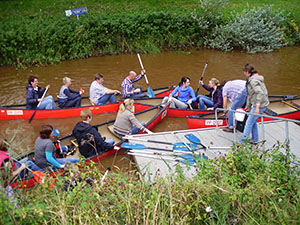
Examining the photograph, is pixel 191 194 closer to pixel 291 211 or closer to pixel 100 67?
pixel 291 211

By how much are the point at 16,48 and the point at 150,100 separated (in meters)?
8.36

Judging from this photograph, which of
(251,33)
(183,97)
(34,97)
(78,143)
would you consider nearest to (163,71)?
(183,97)

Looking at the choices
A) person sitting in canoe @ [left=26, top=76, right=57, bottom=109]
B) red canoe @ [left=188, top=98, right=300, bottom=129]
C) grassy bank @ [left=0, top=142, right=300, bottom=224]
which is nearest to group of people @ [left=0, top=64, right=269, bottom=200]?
person sitting in canoe @ [left=26, top=76, right=57, bottom=109]

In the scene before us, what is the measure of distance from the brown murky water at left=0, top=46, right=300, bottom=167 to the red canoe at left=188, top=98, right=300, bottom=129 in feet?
3.18

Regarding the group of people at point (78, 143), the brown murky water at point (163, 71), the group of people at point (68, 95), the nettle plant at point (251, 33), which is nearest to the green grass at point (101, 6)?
the nettle plant at point (251, 33)

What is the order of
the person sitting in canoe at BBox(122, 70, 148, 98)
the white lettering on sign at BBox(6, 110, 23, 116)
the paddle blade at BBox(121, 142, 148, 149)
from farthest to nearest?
the person sitting in canoe at BBox(122, 70, 148, 98)
the white lettering on sign at BBox(6, 110, 23, 116)
the paddle blade at BBox(121, 142, 148, 149)

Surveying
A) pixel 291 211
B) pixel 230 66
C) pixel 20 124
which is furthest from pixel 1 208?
pixel 230 66

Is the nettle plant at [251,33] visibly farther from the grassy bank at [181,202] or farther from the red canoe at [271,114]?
the grassy bank at [181,202]

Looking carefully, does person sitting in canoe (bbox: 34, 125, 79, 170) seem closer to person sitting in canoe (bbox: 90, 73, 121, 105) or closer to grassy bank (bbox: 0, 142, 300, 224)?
grassy bank (bbox: 0, 142, 300, 224)

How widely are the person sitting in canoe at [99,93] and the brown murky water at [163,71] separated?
23.0 inches

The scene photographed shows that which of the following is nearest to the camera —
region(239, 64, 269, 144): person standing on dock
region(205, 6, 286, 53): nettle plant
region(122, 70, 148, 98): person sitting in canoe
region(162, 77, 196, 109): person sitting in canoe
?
region(239, 64, 269, 144): person standing on dock

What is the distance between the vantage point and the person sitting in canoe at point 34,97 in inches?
328

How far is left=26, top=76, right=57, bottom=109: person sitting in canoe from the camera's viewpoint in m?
8.34

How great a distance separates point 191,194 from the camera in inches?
138
